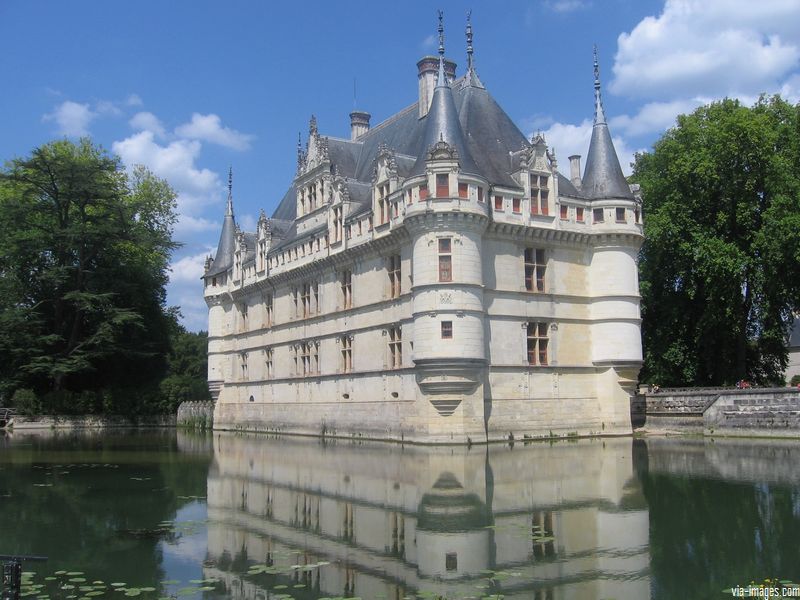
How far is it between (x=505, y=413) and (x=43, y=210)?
2744cm

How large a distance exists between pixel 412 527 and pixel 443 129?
58.7 ft

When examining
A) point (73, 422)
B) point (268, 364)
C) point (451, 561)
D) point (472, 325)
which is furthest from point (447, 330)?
point (73, 422)

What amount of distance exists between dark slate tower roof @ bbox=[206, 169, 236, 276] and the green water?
2318 centimetres

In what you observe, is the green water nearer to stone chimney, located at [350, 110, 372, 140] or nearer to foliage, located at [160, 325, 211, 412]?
stone chimney, located at [350, 110, 372, 140]

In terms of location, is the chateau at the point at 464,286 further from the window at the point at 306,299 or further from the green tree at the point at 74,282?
the green tree at the point at 74,282

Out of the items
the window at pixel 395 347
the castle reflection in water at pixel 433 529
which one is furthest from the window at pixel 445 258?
the castle reflection in water at pixel 433 529

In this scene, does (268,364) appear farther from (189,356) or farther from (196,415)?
(189,356)

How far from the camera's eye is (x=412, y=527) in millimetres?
11297

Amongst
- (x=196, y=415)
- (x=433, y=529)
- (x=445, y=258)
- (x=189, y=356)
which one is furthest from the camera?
(x=189, y=356)

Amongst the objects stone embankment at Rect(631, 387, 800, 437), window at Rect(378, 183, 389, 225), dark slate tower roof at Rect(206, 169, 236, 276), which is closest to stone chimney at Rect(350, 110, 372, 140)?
dark slate tower roof at Rect(206, 169, 236, 276)

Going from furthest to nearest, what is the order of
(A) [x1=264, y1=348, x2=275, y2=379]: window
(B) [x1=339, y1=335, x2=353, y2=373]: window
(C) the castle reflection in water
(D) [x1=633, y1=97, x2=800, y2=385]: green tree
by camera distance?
(A) [x1=264, y1=348, x2=275, y2=379]: window, (B) [x1=339, y1=335, x2=353, y2=373]: window, (D) [x1=633, y1=97, x2=800, y2=385]: green tree, (C) the castle reflection in water

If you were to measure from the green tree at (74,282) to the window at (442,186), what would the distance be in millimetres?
21161

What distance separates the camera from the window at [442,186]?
2580cm

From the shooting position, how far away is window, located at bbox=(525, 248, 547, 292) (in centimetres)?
2858
